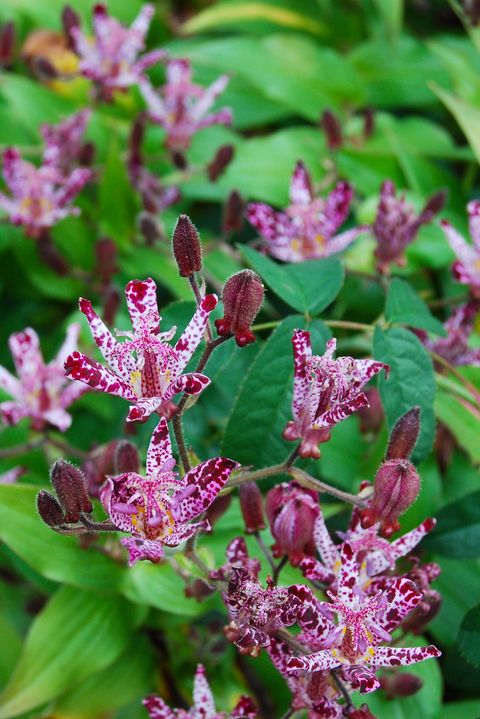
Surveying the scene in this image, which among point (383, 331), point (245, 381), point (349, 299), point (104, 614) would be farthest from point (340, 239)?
point (104, 614)

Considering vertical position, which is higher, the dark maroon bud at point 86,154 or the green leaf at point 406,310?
the green leaf at point 406,310

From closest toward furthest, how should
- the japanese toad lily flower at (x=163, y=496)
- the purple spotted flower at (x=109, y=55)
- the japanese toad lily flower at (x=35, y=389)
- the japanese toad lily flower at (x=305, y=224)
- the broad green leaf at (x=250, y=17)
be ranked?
the japanese toad lily flower at (x=163, y=496) → the japanese toad lily flower at (x=35, y=389) → the japanese toad lily flower at (x=305, y=224) → the purple spotted flower at (x=109, y=55) → the broad green leaf at (x=250, y=17)

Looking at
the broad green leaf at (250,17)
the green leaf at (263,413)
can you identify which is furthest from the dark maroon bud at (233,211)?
the broad green leaf at (250,17)

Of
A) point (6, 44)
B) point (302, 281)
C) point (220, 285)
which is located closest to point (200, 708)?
point (302, 281)

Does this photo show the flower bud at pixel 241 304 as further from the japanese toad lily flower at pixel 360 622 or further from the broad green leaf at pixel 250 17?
the broad green leaf at pixel 250 17

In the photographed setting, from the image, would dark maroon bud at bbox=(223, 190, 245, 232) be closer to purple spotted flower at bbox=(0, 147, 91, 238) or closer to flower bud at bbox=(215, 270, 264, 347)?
purple spotted flower at bbox=(0, 147, 91, 238)

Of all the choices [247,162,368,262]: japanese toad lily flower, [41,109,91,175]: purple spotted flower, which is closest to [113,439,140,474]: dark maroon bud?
[247,162,368,262]: japanese toad lily flower
